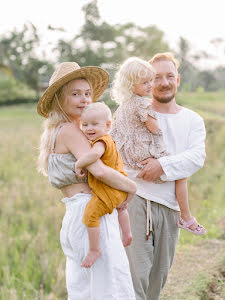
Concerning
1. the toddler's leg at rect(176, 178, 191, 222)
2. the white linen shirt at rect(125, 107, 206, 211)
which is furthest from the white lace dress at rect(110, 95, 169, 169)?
the toddler's leg at rect(176, 178, 191, 222)

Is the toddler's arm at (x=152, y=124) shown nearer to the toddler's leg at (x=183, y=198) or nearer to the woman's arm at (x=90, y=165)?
the toddler's leg at (x=183, y=198)

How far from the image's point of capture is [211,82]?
40.0m

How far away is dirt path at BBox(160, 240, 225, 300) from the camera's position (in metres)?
3.45

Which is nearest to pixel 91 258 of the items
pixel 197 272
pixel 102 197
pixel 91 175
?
pixel 102 197

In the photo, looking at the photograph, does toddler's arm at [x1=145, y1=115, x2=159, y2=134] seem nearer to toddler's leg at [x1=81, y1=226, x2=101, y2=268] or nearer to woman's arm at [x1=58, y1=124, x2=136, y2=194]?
woman's arm at [x1=58, y1=124, x2=136, y2=194]

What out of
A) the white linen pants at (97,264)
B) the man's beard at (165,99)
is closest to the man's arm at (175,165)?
the man's beard at (165,99)

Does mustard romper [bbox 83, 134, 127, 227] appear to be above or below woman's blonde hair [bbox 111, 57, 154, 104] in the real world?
below

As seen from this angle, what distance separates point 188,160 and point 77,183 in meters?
0.86

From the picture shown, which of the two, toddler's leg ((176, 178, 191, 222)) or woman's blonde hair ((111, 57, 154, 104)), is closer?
woman's blonde hair ((111, 57, 154, 104))

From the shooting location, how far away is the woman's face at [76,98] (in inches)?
84.7

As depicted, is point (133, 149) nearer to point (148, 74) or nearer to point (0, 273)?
point (148, 74)

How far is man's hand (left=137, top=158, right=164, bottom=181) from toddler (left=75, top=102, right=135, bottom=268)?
21.2 inches

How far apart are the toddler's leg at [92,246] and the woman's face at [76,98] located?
0.62 meters

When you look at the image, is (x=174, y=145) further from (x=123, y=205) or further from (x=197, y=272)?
(x=197, y=272)
